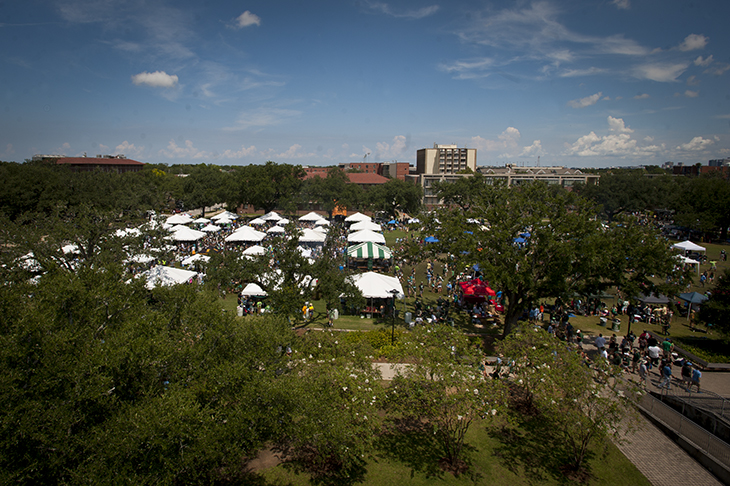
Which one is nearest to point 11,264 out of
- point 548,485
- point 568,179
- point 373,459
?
point 373,459

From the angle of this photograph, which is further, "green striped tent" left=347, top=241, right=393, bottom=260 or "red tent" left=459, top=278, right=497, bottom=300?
"green striped tent" left=347, top=241, right=393, bottom=260

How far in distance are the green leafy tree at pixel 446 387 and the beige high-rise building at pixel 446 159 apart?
108 m

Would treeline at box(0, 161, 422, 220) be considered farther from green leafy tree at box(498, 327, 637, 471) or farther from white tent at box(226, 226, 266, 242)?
green leafy tree at box(498, 327, 637, 471)

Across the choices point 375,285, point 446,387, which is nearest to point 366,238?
point 375,285

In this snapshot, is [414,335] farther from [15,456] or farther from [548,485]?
[15,456]

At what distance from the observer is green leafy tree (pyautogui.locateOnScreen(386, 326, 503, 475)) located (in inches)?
369

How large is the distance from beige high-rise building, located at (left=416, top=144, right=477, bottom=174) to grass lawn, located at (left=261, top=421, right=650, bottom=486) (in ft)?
354

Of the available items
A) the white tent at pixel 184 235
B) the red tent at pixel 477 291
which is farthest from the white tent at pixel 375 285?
the white tent at pixel 184 235

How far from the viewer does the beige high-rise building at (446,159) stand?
115 meters

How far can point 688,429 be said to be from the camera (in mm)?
11312

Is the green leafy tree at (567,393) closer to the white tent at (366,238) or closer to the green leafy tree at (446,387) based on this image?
the green leafy tree at (446,387)

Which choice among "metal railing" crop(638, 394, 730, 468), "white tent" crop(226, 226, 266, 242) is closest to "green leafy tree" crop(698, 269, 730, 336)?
"metal railing" crop(638, 394, 730, 468)

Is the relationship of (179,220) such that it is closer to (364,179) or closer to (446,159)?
(364,179)

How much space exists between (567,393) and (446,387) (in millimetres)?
3193
